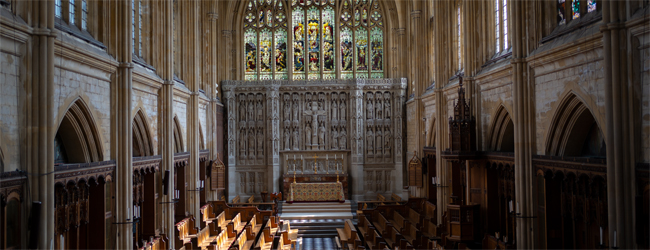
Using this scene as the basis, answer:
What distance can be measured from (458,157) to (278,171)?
14.6m

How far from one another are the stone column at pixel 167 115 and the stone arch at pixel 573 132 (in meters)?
11.9

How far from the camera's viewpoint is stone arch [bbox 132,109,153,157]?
16.1 metres

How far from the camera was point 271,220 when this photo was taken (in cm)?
2077

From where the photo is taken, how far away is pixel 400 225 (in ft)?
70.7

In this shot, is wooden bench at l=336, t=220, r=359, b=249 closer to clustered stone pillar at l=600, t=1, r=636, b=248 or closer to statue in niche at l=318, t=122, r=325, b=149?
clustered stone pillar at l=600, t=1, r=636, b=248

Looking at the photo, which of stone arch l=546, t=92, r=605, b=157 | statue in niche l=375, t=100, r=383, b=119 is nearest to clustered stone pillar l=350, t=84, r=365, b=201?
statue in niche l=375, t=100, r=383, b=119

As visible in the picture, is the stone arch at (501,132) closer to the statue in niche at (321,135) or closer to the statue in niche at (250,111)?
the statue in niche at (321,135)

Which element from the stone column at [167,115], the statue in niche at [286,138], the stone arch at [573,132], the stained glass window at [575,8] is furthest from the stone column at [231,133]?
the stained glass window at [575,8]

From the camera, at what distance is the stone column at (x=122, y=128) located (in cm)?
1351

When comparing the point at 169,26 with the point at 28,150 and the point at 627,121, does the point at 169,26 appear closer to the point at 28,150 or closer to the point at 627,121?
the point at 28,150

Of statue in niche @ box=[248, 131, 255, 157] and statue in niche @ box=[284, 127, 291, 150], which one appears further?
statue in niche @ box=[284, 127, 291, 150]

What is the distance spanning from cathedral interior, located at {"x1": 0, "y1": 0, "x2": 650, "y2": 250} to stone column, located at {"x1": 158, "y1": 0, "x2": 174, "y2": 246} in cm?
7

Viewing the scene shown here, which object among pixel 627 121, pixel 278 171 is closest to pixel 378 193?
pixel 278 171

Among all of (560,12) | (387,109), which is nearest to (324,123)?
(387,109)
